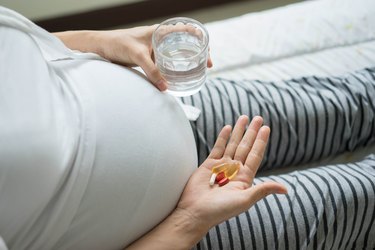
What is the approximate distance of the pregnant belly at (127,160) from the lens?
2.21ft

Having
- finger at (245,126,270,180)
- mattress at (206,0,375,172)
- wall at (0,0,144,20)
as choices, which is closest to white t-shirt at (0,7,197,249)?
finger at (245,126,270,180)

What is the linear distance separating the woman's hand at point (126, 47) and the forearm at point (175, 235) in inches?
9.7

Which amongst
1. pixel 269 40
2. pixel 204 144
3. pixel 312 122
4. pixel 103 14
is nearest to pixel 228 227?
pixel 204 144

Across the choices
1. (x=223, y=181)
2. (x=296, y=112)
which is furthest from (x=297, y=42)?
(x=223, y=181)

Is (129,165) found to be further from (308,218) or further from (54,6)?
(54,6)

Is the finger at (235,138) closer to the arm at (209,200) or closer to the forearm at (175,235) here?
the arm at (209,200)

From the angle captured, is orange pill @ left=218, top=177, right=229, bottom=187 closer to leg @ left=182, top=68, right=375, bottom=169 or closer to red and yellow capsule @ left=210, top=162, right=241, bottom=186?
red and yellow capsule @ left=210, top=162, right=241, bottom=186

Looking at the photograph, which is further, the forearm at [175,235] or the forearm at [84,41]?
the forearm at [84,41]

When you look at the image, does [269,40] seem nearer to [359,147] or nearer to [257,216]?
[359,147]

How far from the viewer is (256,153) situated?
0.81m

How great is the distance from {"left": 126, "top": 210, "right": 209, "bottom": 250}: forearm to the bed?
8cm

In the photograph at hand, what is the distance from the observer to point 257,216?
0.82m

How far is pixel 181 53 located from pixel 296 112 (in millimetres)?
293

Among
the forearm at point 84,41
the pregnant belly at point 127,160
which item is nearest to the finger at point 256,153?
the pregnant belly at point 127,160
